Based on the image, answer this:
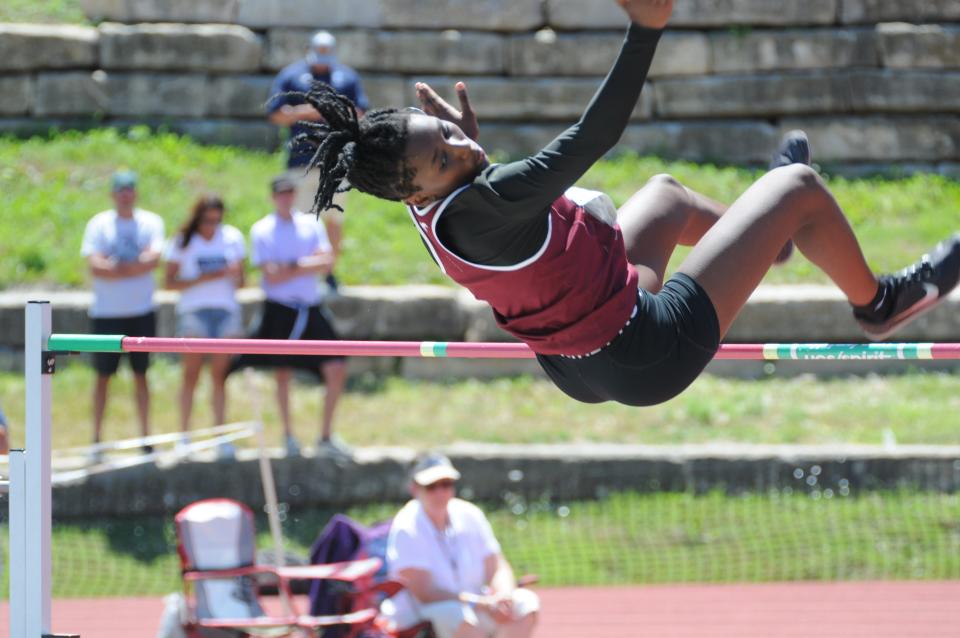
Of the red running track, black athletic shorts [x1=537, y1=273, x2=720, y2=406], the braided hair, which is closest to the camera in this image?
the braided hair

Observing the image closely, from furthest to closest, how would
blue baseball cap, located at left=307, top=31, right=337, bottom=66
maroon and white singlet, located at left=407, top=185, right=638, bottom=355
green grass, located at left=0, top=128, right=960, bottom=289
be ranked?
1. green grass, located at left=0, top=128, right=960, bottom=289
2. blue baseball cap, located at left=307, top=31, right=337, bottom=66
3. maroon and white singlet, located at left=407, top=185, right=638, bottom=355

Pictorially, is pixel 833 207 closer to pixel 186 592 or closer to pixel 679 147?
pixel 186 592

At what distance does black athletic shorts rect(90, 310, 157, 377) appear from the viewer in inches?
331

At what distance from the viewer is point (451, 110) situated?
3.82 meters

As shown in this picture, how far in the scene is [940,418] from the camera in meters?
9.06

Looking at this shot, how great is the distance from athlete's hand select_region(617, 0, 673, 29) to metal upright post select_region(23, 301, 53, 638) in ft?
7.12

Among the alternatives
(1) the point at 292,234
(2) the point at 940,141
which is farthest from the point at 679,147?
(1) the point at 292,234

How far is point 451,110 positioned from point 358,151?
0.49 metres

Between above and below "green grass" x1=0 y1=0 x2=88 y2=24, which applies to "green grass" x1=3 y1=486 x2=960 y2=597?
below

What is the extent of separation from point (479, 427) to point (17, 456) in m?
5.04

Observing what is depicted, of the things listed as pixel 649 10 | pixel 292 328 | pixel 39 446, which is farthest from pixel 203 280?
pixel 649 10

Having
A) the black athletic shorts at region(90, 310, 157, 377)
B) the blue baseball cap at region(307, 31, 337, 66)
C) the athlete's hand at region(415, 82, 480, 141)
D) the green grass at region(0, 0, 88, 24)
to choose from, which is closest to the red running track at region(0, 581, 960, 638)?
the black athletic shorts at region(90, 310, 157, 377)

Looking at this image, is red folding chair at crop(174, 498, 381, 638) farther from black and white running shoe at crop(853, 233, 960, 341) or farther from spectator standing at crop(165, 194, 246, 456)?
black and white running shoe at crop(853, 233, 960, 341)

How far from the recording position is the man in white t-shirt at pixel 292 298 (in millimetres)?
8414
